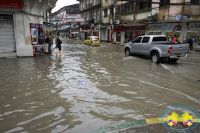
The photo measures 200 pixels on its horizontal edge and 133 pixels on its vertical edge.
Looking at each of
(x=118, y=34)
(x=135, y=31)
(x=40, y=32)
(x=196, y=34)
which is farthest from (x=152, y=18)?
(x=40, y=32)

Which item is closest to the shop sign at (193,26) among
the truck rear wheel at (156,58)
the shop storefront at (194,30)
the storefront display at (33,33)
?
the shop storefront at (194,30)

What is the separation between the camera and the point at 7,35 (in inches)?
504

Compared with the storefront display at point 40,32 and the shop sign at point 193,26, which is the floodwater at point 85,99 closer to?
the storefront display at point 40,32

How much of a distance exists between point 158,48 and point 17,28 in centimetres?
1053

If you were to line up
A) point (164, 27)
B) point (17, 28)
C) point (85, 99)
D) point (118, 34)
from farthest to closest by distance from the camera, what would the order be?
point (118, 34), point (164, 27), point (17, 28), point (85, 99)

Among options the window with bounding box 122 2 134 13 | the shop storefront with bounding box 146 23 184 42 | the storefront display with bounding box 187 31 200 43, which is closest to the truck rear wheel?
the shop storefront with bounding box 146 23 184 42

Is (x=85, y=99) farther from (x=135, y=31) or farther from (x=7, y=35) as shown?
(x=135, y=31)

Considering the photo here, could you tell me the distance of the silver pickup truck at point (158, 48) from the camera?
33.2ft

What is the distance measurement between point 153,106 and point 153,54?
7516 millimetres

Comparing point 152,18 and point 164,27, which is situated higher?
point 152,18

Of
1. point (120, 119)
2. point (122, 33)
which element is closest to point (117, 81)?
point (120, 119)

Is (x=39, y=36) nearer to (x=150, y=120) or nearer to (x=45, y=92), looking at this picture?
(x=45, y=92)

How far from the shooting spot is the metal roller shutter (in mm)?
12539

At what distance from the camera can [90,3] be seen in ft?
145
